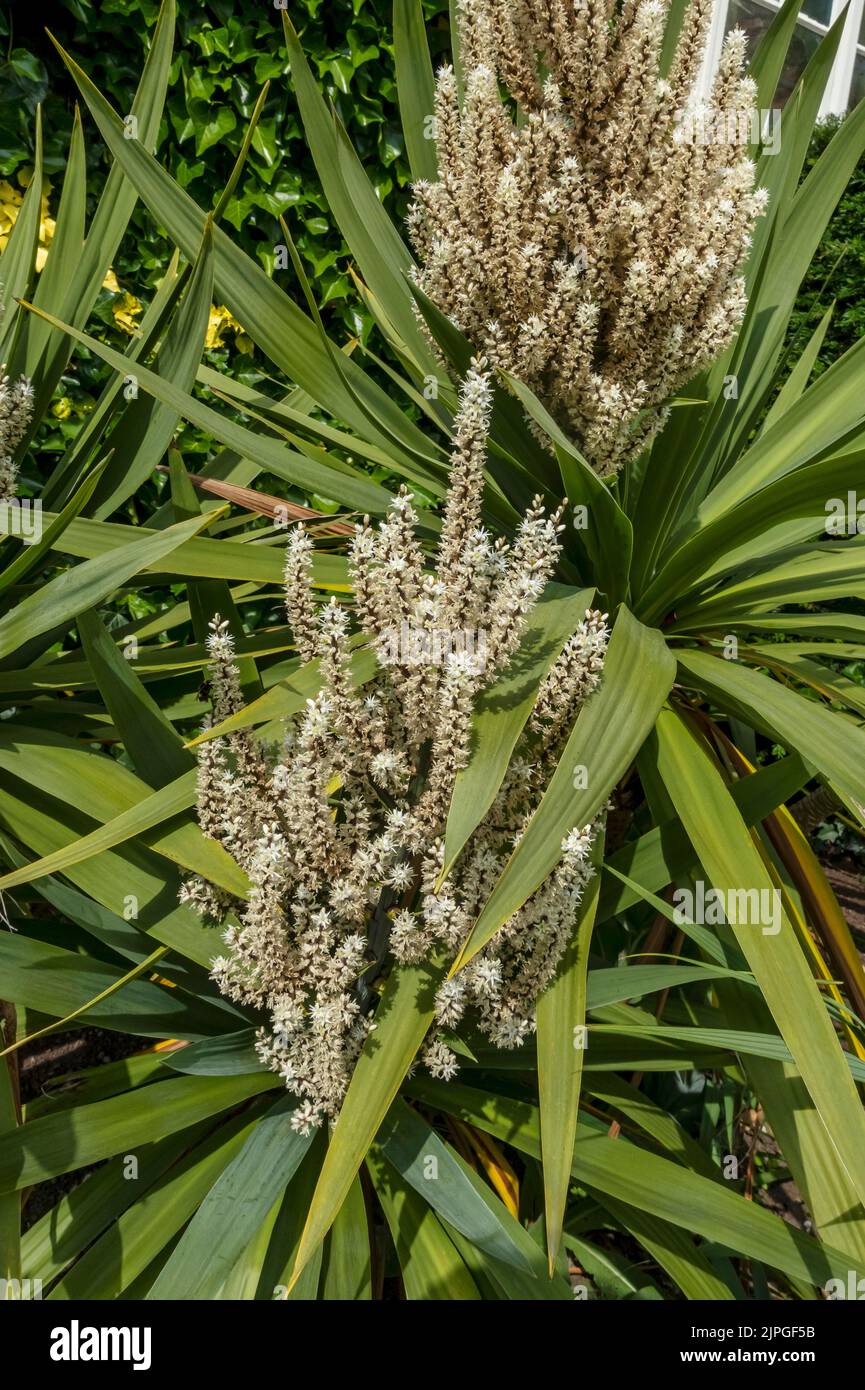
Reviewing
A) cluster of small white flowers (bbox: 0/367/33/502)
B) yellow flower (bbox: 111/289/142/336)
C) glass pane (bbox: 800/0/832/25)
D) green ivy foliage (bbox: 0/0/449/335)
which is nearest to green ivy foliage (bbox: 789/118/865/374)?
glass pane (bbox: 800/0/832/25)

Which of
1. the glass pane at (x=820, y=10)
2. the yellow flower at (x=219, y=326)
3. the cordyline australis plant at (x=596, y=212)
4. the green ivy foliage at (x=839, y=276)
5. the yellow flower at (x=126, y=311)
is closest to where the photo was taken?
the cordyline australis plant at (x=596, y=212)

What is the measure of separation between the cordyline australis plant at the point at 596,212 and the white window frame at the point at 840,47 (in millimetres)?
2477

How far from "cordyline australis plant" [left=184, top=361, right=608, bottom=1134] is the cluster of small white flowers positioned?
50cm

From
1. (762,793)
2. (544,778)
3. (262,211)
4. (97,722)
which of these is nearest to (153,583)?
(97,722)

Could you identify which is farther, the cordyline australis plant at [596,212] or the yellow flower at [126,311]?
the yellow flower at [126,311]

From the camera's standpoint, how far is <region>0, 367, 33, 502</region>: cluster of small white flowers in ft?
4.43

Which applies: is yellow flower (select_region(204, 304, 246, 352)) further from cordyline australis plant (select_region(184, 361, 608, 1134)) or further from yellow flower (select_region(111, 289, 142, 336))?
cordyline australis plant (select_region(184, 361, 608, 1134))

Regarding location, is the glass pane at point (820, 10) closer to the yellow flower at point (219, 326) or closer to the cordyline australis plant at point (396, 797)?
the yellow flower at point (219, 326)

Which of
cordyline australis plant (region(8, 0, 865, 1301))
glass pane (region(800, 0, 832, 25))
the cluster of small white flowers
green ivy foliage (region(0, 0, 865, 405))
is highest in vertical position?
glass pane (region(800, 0, 832, 25))

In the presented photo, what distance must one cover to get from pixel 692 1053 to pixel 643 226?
3.35ft

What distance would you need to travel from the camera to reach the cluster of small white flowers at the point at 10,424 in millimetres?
1351

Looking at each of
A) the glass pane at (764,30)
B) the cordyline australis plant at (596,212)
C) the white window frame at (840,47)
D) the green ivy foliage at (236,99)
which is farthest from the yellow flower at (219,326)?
the glass pane at (764,30)

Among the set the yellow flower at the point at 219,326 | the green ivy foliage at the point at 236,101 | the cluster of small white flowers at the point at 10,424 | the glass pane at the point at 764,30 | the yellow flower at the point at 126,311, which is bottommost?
the cluster of small white flowers at the point at 10,424

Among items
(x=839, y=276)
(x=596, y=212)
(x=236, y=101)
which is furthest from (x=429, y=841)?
(x=839, y=276)
